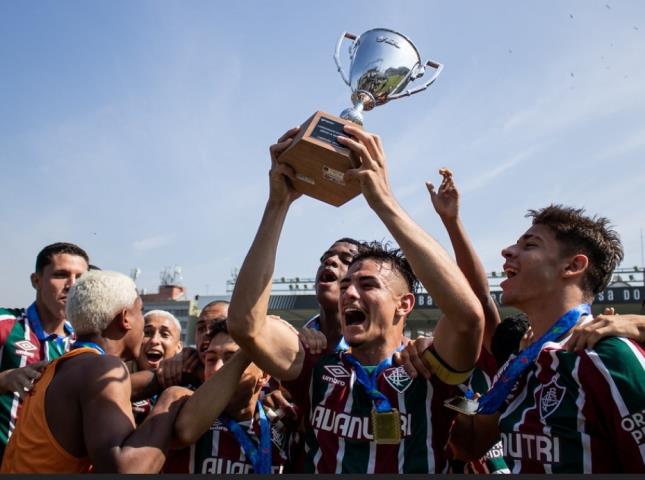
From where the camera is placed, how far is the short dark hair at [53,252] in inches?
186

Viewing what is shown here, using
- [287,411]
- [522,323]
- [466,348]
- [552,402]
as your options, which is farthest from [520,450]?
[522,323]

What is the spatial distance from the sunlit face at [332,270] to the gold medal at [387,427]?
1.78m

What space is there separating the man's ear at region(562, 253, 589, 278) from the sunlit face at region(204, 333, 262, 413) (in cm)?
169

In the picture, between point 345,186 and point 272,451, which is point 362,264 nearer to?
point 345,186

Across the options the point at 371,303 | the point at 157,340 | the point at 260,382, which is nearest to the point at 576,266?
the point at 371,303

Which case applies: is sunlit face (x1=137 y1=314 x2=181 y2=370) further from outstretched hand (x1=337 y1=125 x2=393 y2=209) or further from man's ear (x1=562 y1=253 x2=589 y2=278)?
man's ear (x1=562 y1=253 x2=589 y2=278)

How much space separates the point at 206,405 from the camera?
2908 mm

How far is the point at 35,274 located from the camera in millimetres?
4766

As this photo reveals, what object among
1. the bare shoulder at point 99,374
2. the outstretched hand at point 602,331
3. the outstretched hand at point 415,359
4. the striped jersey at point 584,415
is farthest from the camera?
the outstretched hand at point 415,359

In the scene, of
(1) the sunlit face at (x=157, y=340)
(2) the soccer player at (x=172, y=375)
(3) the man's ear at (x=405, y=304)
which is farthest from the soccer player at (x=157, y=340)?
(3) the man's ear at (x=405, y=304)

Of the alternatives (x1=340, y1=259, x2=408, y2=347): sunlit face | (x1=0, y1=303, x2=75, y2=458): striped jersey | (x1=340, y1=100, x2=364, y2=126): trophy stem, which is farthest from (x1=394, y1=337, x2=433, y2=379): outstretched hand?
(x1=0, y1=303, x2=75, y2=458): striped jersey

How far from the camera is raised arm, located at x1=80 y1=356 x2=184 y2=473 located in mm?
2535

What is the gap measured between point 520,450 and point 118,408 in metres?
1.70

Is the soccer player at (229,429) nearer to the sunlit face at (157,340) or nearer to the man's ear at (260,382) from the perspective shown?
the man's ear at (260,382)
